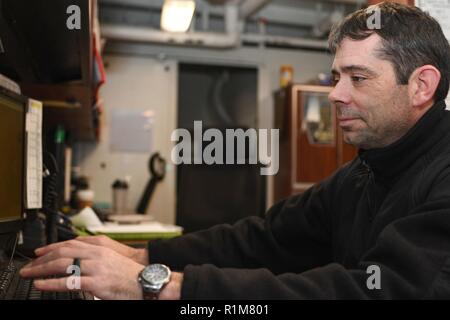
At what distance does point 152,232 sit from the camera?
202cm

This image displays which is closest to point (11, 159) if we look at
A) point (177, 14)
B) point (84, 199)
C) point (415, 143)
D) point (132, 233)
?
point (415, 143)

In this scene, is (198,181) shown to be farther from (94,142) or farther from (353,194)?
(353,194)

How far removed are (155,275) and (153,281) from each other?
1cm

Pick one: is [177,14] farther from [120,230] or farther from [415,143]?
[415,143]

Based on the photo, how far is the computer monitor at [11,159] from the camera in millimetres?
1027

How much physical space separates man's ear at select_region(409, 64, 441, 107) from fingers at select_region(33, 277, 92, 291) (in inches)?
29.3

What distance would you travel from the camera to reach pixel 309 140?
3.94m

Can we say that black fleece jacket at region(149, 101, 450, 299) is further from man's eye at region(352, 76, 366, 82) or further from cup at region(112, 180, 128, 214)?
cup at region(112, 180, 128, 214)

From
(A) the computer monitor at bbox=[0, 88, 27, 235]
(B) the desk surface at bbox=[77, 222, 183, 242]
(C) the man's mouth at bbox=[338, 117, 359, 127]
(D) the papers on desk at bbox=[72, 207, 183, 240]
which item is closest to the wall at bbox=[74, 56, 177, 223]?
(D) the papers on desk at bbox=[72, 207, 183, 240]

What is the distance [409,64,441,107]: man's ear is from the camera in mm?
1012

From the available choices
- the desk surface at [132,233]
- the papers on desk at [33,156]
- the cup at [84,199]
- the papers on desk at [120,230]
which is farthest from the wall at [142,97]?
the papers on desk at [33,156]

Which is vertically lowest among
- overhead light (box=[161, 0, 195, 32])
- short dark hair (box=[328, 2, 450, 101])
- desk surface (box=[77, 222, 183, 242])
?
desk surface (box=[77, 222, 183, 242])

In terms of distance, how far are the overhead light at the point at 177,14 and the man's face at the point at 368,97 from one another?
89.4 inches

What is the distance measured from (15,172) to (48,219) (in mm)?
396
